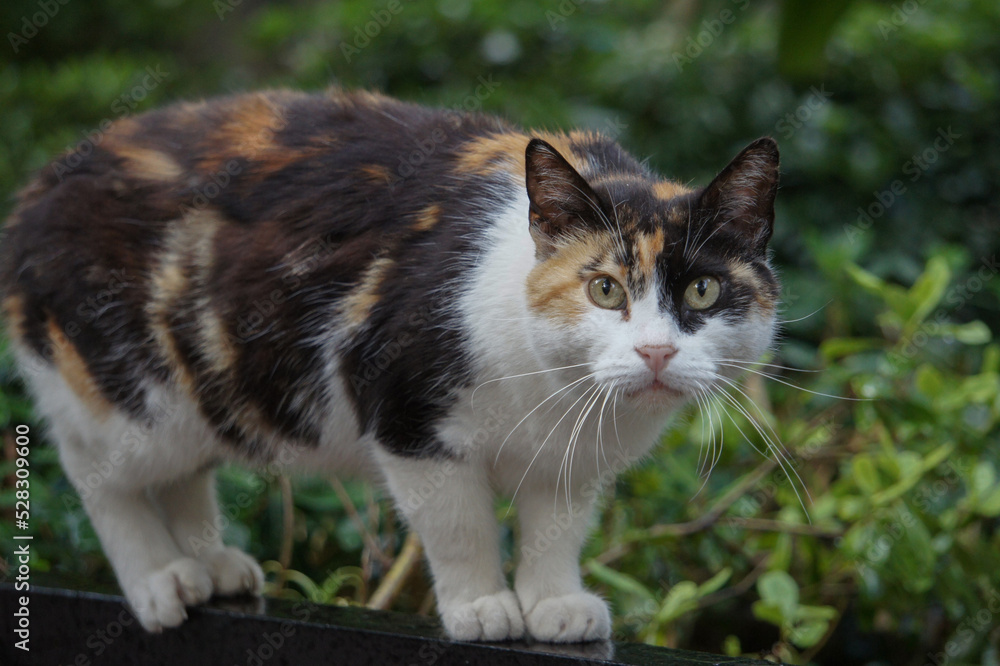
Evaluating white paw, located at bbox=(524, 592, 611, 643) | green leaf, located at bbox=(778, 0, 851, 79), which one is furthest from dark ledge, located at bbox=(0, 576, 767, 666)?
green leaf, located at bbox=(778, 0, 851, 79)

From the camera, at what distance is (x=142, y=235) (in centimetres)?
179

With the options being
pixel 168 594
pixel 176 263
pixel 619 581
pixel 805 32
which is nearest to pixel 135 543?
pixel 168 594

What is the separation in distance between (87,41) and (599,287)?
20.5 ft

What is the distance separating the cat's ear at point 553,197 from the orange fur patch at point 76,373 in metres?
0.91

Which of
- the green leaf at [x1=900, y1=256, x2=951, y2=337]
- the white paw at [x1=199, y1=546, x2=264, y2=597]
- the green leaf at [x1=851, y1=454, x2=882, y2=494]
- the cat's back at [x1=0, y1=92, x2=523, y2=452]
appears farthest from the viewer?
the green leaf at [x1=900, y1=256, x2=951, y2=337]

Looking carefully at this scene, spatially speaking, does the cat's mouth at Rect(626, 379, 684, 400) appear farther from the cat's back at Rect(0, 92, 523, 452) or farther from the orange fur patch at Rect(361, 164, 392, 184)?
the orange fur patch at Rect(361, 164, 392, 184)

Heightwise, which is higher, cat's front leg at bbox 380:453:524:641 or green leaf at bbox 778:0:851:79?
green leaf at bbox 778:0:851:79

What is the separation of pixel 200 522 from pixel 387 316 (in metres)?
0.78

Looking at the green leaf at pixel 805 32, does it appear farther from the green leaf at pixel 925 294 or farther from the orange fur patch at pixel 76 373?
the green leaf at pixel 925 294

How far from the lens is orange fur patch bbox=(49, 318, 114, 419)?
1.82 metres

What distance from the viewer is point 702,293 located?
57.9 inches

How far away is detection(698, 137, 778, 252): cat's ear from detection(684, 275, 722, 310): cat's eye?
0.10 m

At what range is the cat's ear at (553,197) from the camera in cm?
143

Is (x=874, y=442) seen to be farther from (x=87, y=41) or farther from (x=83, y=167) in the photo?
(x=87, y=41)
